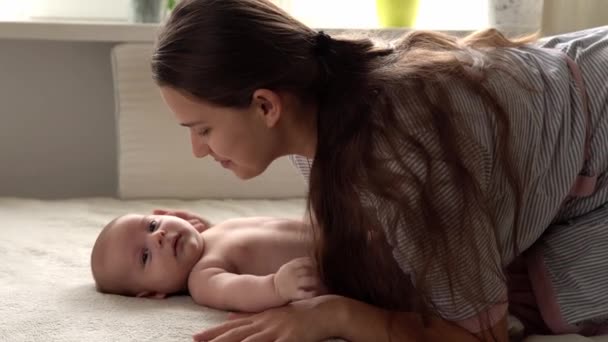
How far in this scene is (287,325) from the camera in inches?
47.0

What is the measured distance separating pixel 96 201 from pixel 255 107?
930mm

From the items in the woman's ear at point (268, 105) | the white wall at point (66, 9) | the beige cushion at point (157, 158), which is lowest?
the beige cushion at point (157, 158)

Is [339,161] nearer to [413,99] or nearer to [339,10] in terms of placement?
[413,99]

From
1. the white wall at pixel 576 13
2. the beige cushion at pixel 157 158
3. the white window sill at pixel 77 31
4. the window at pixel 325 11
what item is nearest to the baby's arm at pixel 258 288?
the beige cushion at pixel 157 158

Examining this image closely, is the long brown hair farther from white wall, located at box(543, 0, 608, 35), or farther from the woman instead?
white wall, located at box(543, 0, 608, 35)

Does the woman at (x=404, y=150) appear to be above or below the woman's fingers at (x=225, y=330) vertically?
above

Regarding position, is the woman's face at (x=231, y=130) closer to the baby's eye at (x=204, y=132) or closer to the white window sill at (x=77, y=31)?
the baby's eye at (x=204, y=132)

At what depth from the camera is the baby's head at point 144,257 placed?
146 cm

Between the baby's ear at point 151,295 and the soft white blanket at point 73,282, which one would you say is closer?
the soft white blanket at point 73,282

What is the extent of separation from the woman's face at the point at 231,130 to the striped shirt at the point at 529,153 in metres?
0.22

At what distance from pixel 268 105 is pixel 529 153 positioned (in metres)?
0.38

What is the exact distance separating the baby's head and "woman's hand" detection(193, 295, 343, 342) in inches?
9.9

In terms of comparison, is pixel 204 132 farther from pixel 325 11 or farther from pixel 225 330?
pixel 325 11

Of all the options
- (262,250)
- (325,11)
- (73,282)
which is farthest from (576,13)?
(73,282)
